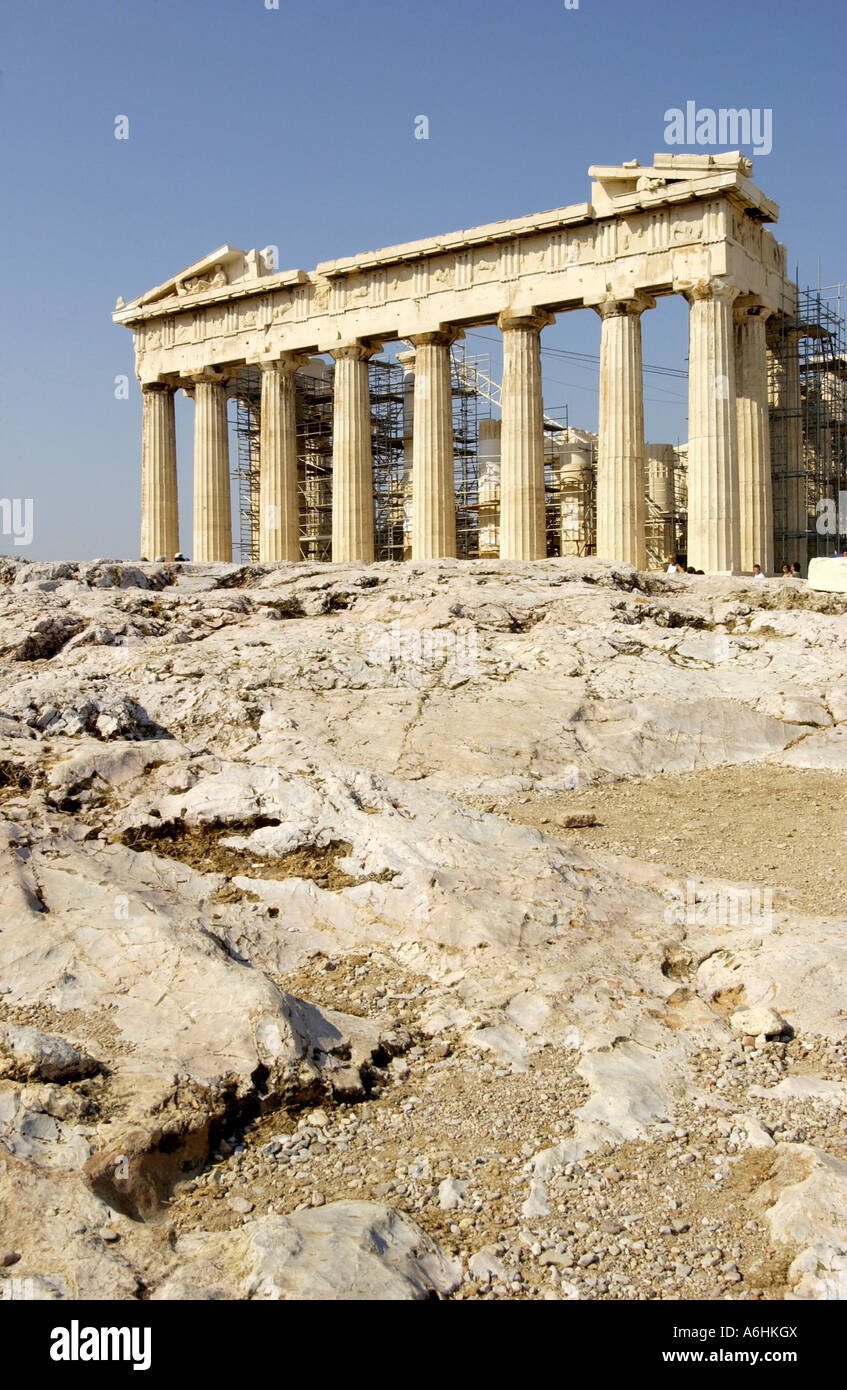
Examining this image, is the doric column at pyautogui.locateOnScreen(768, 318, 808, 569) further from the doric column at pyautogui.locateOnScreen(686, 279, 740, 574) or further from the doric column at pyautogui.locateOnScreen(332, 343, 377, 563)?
the doric column at pyautogui.locateOnScreen(332, 343, 377, 563)

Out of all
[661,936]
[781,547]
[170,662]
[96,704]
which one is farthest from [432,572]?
[781,547]

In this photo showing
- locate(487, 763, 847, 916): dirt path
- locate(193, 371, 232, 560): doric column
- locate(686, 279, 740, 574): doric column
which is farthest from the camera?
locate(193, 371, 232, 560): doric column

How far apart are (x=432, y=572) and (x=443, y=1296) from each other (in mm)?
14615

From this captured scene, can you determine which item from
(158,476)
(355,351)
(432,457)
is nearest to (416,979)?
(432,457)

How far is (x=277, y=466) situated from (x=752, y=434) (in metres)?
13.5

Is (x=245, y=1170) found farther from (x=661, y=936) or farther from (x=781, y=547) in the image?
(x=781, y=547)

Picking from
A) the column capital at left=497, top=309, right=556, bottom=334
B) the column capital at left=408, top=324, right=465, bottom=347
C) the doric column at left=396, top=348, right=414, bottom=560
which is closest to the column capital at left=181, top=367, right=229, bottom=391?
the doric column at left=396, top=348, right=414, bottom=560

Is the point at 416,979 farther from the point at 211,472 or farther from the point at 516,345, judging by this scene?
the point at 211,472

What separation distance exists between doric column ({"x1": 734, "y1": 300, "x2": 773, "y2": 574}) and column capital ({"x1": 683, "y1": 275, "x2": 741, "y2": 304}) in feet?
5.92

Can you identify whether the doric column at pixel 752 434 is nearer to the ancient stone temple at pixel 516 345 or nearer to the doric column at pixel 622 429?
the ancient stone temple at pixel 516 345

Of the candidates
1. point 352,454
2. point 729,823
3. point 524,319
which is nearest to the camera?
point 729,823

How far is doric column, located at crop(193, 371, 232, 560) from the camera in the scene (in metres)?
35.4

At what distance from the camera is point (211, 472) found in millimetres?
35719
